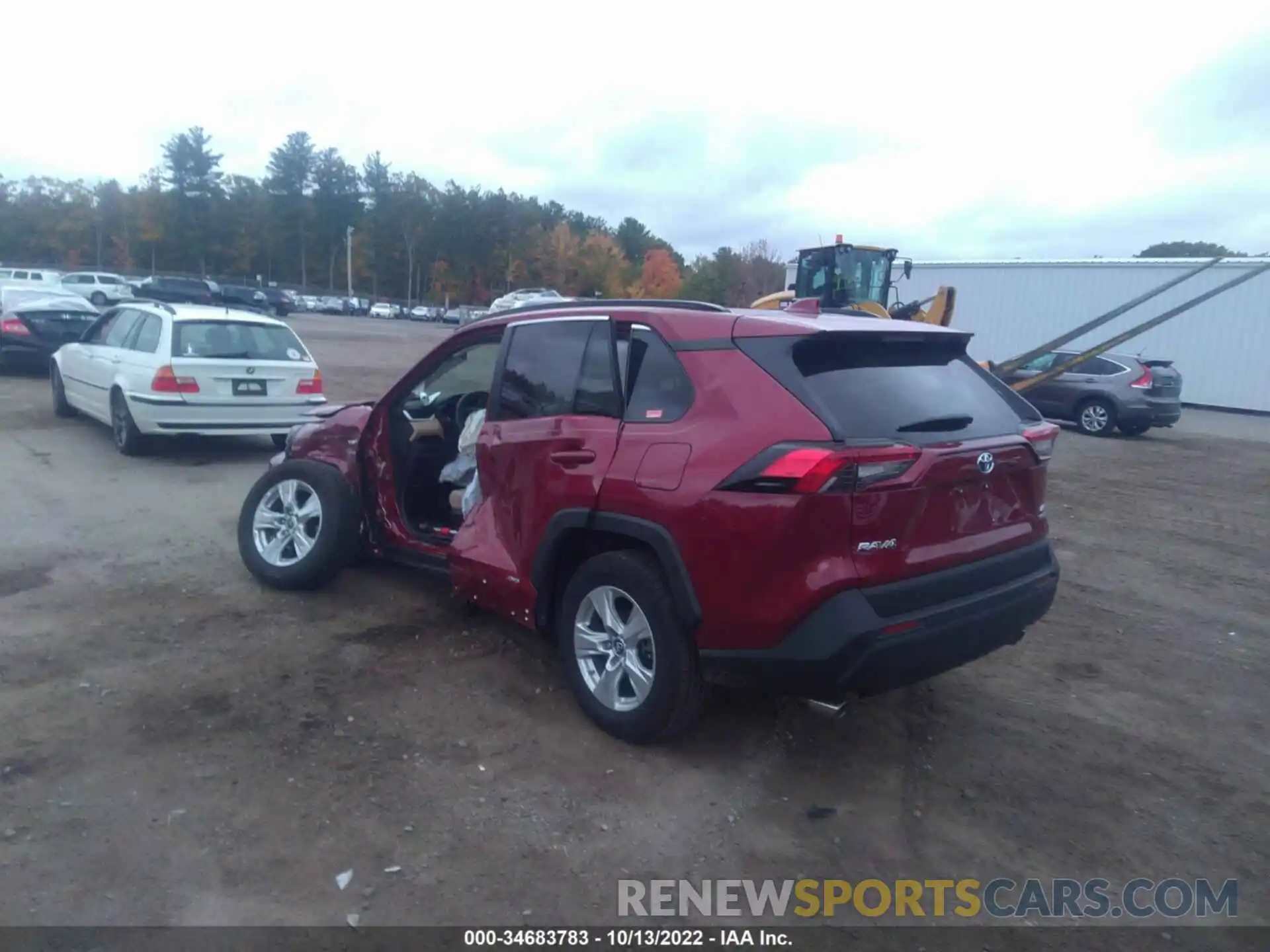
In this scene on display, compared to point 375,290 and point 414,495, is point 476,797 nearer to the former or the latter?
point 414,495

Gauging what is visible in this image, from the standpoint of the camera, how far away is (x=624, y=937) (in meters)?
3.06

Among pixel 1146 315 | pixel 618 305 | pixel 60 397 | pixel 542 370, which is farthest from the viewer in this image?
pixel 1146 315

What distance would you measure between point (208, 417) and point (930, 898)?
28.1ft

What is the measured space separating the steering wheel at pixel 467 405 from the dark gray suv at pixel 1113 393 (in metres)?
13.5

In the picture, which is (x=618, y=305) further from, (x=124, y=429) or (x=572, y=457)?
(x=124, y=429)

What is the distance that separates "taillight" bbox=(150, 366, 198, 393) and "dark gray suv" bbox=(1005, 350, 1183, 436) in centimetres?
1384

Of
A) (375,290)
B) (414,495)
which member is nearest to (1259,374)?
(414,495)

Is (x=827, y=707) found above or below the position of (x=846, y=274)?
below

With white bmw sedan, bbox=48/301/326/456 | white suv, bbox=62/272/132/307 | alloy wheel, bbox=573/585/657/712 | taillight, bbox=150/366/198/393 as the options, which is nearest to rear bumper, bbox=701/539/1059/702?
alloy wheel, bbox=573/585/657/712

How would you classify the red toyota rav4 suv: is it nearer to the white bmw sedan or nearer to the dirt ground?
the dirt ground

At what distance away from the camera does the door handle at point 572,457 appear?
4.20 m

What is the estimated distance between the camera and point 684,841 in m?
3.53

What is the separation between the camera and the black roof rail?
4234 millimetres

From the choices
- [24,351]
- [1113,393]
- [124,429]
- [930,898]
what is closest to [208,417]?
[124,429]
